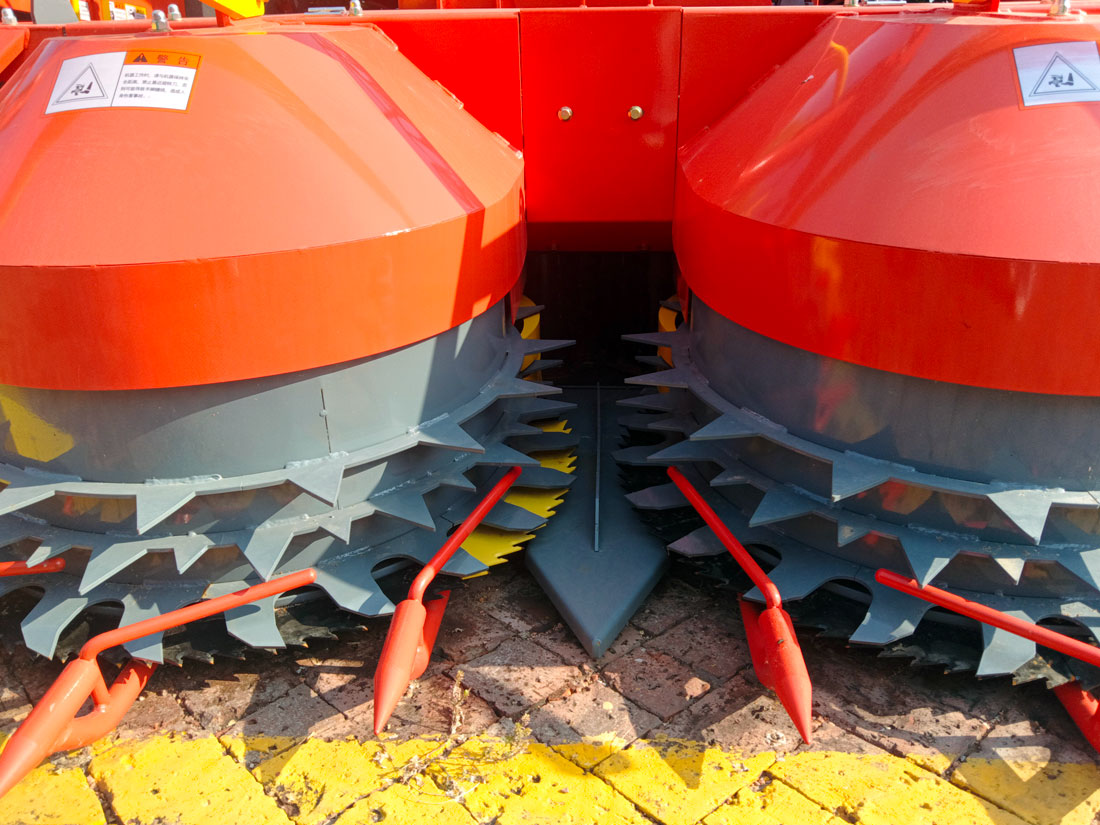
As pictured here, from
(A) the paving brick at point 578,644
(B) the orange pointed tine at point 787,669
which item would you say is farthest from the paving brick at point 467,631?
(B) the orange pointed tine at point 787,669

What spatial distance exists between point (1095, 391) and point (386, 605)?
179 cm

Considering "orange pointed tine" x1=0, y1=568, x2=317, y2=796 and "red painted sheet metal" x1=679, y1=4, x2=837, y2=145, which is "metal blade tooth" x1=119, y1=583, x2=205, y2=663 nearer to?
"orange pointed tine" x1=0, y1=568, x2=317, y2=796

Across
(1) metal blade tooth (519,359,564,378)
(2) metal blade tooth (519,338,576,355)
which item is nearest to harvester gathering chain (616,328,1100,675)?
(2) metal blade tooth (519,338,576,355)

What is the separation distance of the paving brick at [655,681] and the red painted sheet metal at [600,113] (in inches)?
62.4

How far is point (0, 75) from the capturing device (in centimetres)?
301

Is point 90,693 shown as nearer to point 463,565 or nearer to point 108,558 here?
point 108,558

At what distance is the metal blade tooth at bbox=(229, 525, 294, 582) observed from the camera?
225 centimetres

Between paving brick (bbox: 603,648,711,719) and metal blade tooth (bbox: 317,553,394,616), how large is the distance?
64 centimetres

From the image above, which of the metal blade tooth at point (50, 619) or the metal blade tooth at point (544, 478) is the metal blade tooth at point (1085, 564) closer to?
the metal blade tooth at point (544, 478)

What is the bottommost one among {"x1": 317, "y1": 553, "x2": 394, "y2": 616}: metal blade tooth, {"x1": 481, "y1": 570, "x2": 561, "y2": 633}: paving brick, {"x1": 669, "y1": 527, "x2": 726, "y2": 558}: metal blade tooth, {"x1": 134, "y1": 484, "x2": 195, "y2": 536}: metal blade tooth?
{"x1": 481, "y1": 570, "x2": 561, "y2": 633}: paving brick

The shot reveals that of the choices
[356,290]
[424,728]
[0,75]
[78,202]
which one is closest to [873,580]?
[424,728]

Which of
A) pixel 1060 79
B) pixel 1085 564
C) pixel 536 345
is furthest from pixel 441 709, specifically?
pixel 1060 79

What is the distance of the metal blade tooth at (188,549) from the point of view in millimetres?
2236

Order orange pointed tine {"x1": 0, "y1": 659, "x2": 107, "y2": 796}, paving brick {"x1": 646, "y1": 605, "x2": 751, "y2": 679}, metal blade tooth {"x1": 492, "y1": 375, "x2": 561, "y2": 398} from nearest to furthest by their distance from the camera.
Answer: orange pointed tine {"x1": 0, "y1": 659, "x2": 107, "y2": 796}, paving brick {"x1": 646, "y1": 605, "x2": 751, "y2": 679}, metal blade tooth {"x1": 492, "y1": 375, "x2": 561, "y2": 398}
